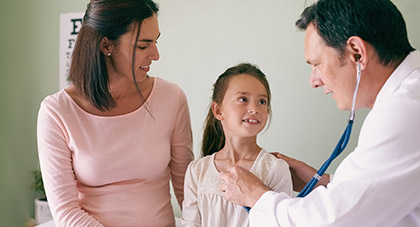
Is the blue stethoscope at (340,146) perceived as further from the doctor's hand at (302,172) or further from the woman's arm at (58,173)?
the woman's arm at (58,173)

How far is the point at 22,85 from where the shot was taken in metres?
2.76

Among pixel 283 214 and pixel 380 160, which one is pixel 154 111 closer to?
pixel 283 214

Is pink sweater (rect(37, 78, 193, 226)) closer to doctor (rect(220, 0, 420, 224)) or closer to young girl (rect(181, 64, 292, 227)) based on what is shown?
young girl (rect(181, 64, 292, 227))

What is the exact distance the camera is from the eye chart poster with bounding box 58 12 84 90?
2590mm

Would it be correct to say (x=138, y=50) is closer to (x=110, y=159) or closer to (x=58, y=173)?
(x=110, y=159)

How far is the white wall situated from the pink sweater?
585mm

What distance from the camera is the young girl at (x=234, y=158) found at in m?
1.50

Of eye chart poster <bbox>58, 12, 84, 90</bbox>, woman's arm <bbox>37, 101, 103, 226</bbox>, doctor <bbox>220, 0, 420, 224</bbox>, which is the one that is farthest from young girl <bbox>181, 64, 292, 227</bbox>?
eye chart poster <bbox>58, 12, 84, 90</bbox>

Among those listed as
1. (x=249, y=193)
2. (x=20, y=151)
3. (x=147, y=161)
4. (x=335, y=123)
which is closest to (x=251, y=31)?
(x=335, y=123)

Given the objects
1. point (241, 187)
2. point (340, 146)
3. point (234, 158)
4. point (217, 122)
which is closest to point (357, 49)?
point (340, 146)

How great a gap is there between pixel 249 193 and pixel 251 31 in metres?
1.04

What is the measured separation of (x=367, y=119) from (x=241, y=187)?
1.49 ft

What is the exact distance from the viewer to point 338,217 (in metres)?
1.00

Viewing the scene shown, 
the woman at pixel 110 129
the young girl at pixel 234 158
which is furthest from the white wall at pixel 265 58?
the woman at pixel 110 129
